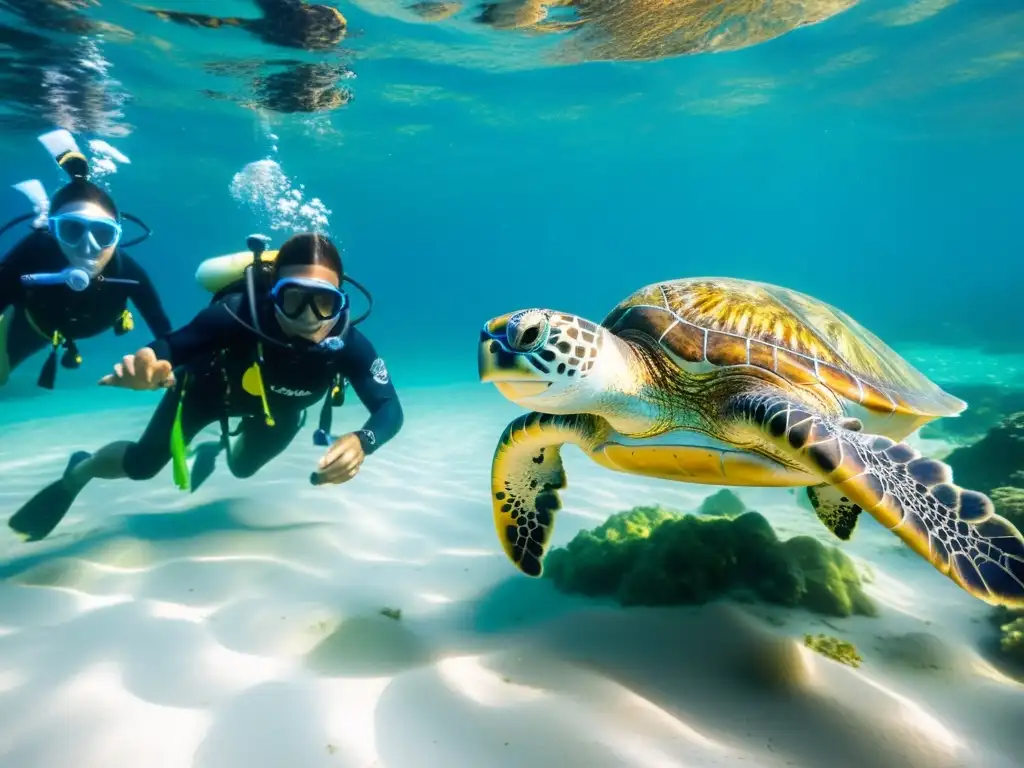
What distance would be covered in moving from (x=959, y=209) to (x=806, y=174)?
48926 millimetres

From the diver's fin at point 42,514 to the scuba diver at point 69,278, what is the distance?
2.83ft

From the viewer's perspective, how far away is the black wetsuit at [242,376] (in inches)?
128

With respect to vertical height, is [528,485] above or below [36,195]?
below

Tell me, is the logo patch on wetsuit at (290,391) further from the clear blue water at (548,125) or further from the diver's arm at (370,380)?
the clear blue water at (548,125)

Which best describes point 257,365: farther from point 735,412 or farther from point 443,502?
point 735,412

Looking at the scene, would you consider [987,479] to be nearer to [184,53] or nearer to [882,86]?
[184,53]

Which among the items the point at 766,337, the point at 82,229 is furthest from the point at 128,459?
the point at 766,337

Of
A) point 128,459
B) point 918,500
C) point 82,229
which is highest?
point 82,229

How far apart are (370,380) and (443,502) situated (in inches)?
66.3

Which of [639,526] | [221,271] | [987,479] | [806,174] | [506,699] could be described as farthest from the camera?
[806,174]

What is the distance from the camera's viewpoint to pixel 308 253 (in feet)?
11.1

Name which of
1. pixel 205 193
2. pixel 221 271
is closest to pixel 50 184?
pixel 205 193

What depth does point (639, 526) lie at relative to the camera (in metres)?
3.57

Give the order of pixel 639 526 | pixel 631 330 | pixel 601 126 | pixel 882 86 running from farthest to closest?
pixel 601 126 < pixel 882 86 < pixel 639 526 < pixel 631 330
